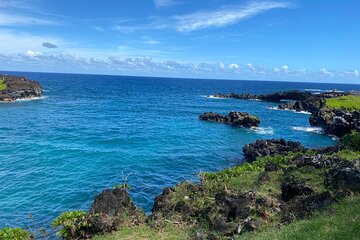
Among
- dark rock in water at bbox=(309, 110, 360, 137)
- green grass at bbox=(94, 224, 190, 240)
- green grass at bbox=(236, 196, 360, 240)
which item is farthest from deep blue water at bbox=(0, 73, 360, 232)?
green grass at bbox=(236, 196, 360, 240)

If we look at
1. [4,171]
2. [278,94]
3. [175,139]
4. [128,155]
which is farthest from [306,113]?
[4,171]

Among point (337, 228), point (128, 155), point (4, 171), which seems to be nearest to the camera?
point (337, 228)

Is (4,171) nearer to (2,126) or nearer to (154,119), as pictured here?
(2,126)

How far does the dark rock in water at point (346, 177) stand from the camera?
67.2 ft

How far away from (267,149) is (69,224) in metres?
35.2

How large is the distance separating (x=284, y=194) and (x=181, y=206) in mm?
6331

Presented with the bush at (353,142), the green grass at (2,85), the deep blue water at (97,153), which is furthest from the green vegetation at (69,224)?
the green grass at (2,85)

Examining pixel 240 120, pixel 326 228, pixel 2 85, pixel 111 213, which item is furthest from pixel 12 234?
pixel 2 85

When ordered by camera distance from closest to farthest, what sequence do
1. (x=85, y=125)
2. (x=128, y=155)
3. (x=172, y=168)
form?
1. (x=172, y=168)
2. (x=128, y=155)
3. (x=85, y=125)

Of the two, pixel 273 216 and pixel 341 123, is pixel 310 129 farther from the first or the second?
pixel 273 216

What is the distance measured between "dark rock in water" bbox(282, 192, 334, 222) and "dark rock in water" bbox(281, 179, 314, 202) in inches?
63.2

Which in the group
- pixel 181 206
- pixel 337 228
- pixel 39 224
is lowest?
pixel 39 224

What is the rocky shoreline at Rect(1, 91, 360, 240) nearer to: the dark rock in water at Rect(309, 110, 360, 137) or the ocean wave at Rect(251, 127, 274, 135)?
the dark rock in water at Rect(309, 110, 360, 137)

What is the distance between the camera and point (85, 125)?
72812 mm
